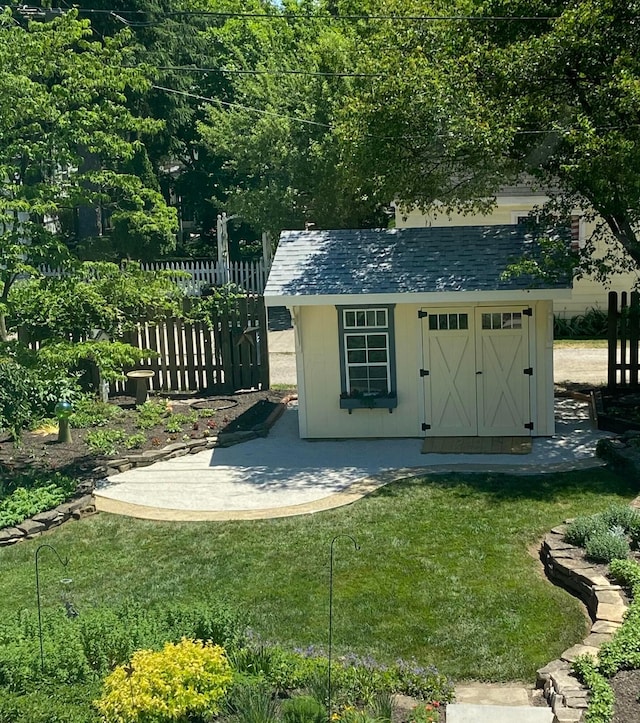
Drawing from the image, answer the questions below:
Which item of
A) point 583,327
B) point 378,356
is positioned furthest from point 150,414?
point 583,327

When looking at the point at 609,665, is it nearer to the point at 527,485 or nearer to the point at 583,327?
the point at 527,485

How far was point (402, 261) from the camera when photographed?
13.8 meters

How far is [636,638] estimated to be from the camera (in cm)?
682

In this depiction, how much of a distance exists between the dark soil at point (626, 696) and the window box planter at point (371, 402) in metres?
7.38

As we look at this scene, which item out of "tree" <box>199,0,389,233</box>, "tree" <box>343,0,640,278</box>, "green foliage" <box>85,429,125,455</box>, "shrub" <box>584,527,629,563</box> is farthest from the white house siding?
"tree" <box>199,0,389,233</box>

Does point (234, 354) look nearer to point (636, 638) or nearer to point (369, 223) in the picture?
point (369, 223)

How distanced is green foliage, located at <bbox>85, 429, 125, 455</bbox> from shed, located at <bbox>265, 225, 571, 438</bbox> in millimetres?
2771

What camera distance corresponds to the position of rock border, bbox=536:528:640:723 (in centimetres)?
619

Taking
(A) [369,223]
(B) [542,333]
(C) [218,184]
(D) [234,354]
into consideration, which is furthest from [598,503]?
(C) [218,184]

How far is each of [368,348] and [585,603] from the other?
635 centimetres

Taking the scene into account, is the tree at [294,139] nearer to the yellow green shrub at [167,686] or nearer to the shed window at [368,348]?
the shed window at [368,348]

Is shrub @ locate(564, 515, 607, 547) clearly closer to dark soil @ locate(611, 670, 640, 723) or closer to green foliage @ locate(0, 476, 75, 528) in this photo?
dark soil @ locate(611, 670, 640, 723)

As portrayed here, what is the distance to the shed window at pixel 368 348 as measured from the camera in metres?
13.7

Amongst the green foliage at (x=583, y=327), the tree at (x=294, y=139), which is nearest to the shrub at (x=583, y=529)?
the tree at (x=294, y=139)
